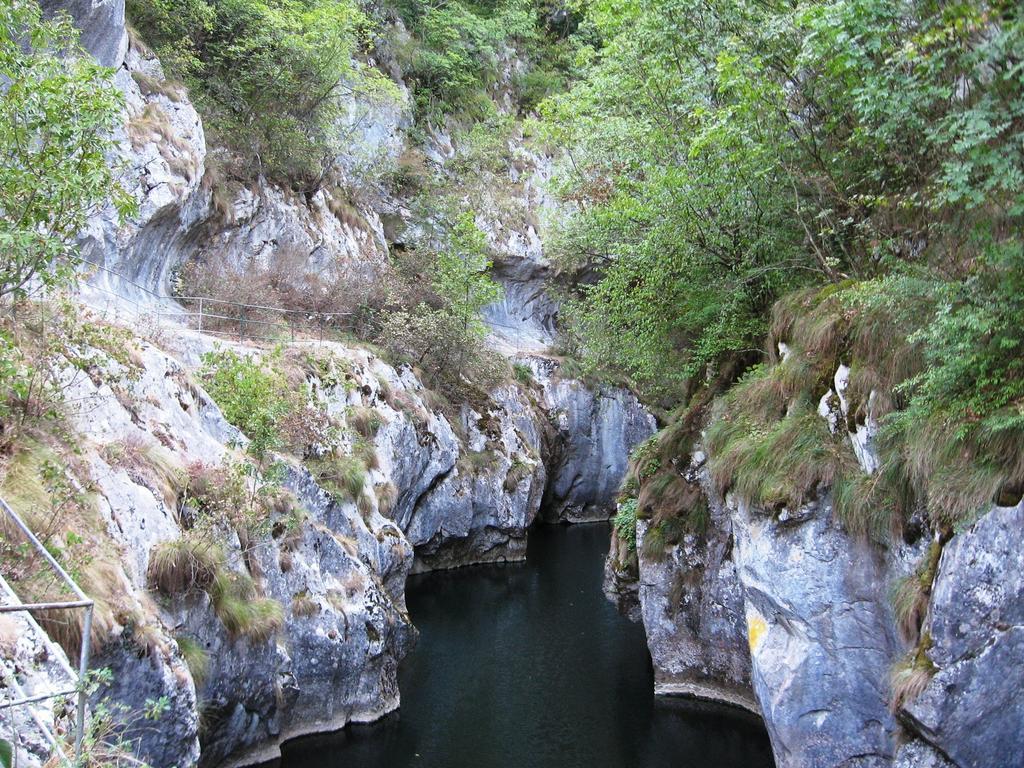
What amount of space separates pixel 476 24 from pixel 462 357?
22114mm

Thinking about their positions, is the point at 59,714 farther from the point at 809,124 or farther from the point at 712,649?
the point at 712,649

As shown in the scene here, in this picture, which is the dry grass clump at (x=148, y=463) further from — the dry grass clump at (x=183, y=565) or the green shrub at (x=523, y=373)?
the green shrub at (x=523, y=373)

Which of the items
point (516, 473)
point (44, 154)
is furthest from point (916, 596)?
point (516, 473)

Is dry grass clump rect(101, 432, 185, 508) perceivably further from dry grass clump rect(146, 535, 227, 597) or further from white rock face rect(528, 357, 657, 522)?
white rock face rect(528, 357, 657, 522)

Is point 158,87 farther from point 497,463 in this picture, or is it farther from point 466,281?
point 497,463

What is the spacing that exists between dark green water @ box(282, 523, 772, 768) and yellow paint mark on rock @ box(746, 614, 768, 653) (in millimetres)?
3051

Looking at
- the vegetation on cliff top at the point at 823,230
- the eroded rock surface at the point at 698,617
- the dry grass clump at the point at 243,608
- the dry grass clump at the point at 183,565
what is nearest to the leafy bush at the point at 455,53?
the vegetation on cliff top at the point at 823,230

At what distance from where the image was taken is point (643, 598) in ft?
52.6

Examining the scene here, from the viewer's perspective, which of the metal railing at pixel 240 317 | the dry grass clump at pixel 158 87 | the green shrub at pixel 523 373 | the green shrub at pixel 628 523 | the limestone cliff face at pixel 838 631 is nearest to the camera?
the limestone cliff face at pixel 838 631

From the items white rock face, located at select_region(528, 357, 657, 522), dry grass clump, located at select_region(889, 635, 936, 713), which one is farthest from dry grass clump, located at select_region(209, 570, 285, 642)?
white rock face, located at select_region(528, 357, 657, 522)

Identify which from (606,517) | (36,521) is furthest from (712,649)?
(606,517)

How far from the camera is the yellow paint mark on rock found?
11.2 metres

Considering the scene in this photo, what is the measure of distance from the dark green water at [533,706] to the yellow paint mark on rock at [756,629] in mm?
3051

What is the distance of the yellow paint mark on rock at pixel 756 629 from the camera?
1121 centimetres
